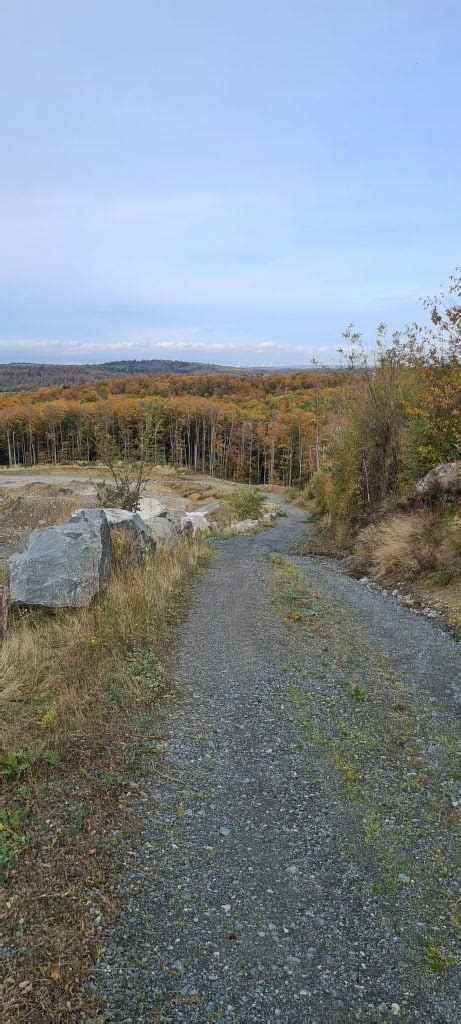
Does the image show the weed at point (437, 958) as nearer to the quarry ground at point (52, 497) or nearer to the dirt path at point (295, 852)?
the dirt path at point (295, 852)

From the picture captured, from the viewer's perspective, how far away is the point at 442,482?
11.6m

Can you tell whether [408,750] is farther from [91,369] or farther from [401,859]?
[91,369]

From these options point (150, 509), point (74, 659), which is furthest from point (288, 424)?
point (74, 659)

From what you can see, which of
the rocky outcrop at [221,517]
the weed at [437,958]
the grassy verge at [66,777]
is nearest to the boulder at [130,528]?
the grassy verge at [66,777]

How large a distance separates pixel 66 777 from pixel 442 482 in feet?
33.4

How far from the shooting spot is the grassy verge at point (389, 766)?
9.27 ft

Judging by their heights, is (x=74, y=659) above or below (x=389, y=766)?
above

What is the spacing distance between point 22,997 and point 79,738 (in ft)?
6.47

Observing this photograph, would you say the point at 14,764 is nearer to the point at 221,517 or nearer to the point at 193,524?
the point at 193,524

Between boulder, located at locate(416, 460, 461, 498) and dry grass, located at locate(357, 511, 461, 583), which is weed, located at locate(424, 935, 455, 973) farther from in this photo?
boulder, located at locate(416, 460, 461, 498)

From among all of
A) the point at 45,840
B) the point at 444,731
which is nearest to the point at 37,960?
the point at 45,840

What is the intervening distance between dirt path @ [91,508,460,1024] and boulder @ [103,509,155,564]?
418 centimetres

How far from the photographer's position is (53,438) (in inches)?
2995

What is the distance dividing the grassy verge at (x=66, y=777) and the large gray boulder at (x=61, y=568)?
1.13 ft
